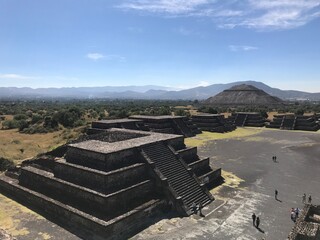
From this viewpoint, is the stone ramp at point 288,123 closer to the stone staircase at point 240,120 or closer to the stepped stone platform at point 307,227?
the stone staircase at point 240,120

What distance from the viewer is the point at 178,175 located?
1892 cm

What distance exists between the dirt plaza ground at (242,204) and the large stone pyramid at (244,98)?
106m

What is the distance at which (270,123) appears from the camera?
59062 millimetres

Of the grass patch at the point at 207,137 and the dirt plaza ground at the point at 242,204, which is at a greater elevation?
the grass patch at the point at 207,137

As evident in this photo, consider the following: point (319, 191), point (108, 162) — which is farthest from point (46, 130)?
point (319, 191)

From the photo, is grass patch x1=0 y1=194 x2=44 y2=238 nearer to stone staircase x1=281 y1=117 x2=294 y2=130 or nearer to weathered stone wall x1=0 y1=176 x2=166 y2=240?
weathered stone wall x1=0 y1=176 x2=166 y2=240

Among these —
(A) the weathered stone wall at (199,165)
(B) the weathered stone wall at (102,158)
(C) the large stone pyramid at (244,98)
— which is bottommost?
(A) the weathered stone wall at (199,165)

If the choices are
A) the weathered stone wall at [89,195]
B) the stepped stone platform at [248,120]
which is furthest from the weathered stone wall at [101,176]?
the stepped stone platform at [248,120]

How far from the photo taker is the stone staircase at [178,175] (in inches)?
704

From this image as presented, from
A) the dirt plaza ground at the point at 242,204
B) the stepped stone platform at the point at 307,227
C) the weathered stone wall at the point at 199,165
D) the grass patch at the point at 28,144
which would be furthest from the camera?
the grass patch at the point at 28,144

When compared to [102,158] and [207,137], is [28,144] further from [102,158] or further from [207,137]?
[102,158]

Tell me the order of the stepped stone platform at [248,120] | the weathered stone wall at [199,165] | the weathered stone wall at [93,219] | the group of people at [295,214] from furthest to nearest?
the stepped stone platform at [248,120]
the weathered stone wall at [199,165]
the group of people at [295,214]
the weathered stone wall at [93,219]

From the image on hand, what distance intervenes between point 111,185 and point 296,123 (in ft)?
159

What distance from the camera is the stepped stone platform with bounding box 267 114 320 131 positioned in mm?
54656
